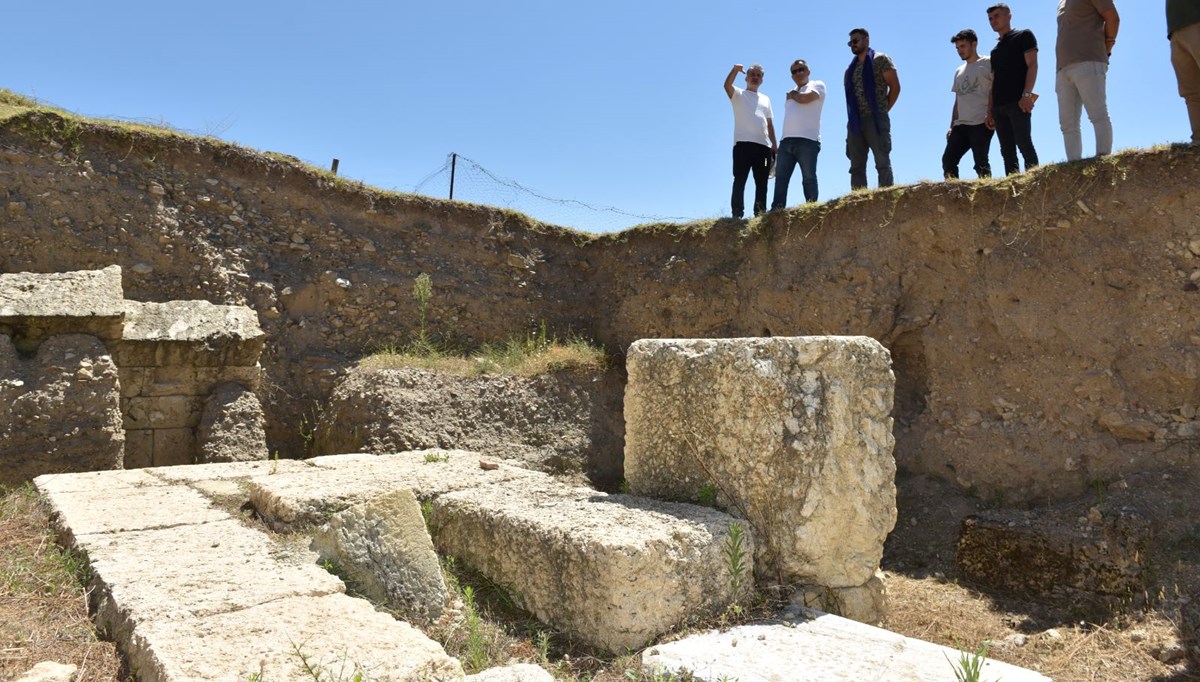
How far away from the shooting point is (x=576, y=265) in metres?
10.7

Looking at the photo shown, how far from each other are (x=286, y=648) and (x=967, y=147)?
778 cm

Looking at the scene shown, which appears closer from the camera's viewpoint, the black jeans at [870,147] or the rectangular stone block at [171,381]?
the rectangular stone block at [171,381]

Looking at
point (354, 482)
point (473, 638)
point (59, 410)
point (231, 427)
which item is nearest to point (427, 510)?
point (354, 482)

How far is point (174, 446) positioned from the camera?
20.5ft

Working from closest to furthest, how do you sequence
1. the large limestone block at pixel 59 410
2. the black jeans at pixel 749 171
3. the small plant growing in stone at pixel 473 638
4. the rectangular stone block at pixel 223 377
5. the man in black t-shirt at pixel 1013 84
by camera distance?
the small plant growing in stone at pixel 473 638 → the large limestone block at pixel 59 410 → the rectangular stone block at pixel 223 377 → the man in black t-shirt at pixel 1013 84 → the black jeans at pixel 749 171

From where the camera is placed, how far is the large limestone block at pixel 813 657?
7.99 ft

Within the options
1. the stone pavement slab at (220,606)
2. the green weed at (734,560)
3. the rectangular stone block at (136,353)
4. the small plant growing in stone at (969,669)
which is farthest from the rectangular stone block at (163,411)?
the small plant growing in stone at (969,669)

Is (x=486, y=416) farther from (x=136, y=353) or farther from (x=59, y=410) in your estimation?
(x=59, y=410)

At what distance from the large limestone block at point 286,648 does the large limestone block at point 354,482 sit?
878 millimetres

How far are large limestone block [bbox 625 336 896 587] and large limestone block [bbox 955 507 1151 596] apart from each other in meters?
3.29

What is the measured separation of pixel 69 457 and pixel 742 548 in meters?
4.49

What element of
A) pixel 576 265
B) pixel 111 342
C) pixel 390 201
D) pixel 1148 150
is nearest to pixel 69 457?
pixel 111 342

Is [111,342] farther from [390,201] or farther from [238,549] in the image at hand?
[390,201]

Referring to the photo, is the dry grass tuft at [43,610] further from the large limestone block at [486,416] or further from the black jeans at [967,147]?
the black jeans at [967,147]
